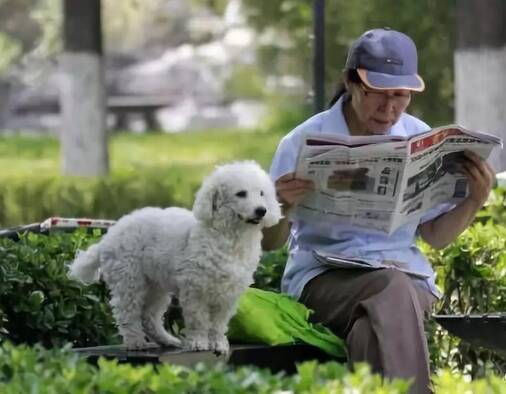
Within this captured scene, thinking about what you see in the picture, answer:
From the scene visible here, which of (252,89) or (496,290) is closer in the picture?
(496,290)

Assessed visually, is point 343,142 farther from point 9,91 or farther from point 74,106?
point 9,91

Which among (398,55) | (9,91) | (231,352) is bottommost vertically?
(9,91)

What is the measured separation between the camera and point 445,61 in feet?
58.1

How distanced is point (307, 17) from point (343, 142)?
14.9 m

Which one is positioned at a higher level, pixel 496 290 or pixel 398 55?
pixel 398 55

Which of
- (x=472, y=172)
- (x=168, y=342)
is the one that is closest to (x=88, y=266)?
(x=168, y=342)

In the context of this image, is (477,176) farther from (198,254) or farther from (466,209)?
(198,254)

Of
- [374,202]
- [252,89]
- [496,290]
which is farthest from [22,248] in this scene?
[252,89]

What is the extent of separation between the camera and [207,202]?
15.4 ft

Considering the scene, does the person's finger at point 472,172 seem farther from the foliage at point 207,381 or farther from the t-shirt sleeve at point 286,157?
the foliage at point 207,381

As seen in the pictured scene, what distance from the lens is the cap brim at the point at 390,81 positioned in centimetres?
516

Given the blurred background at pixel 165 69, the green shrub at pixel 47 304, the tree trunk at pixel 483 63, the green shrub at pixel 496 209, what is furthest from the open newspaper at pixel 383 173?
the blurred background at pixel 165 69

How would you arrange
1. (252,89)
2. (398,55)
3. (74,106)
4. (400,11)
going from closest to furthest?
(398,55)
(74,106)
(400,11)
(252,89)

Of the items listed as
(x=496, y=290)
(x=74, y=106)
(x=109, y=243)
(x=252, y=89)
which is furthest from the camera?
(x=252, y=89)
